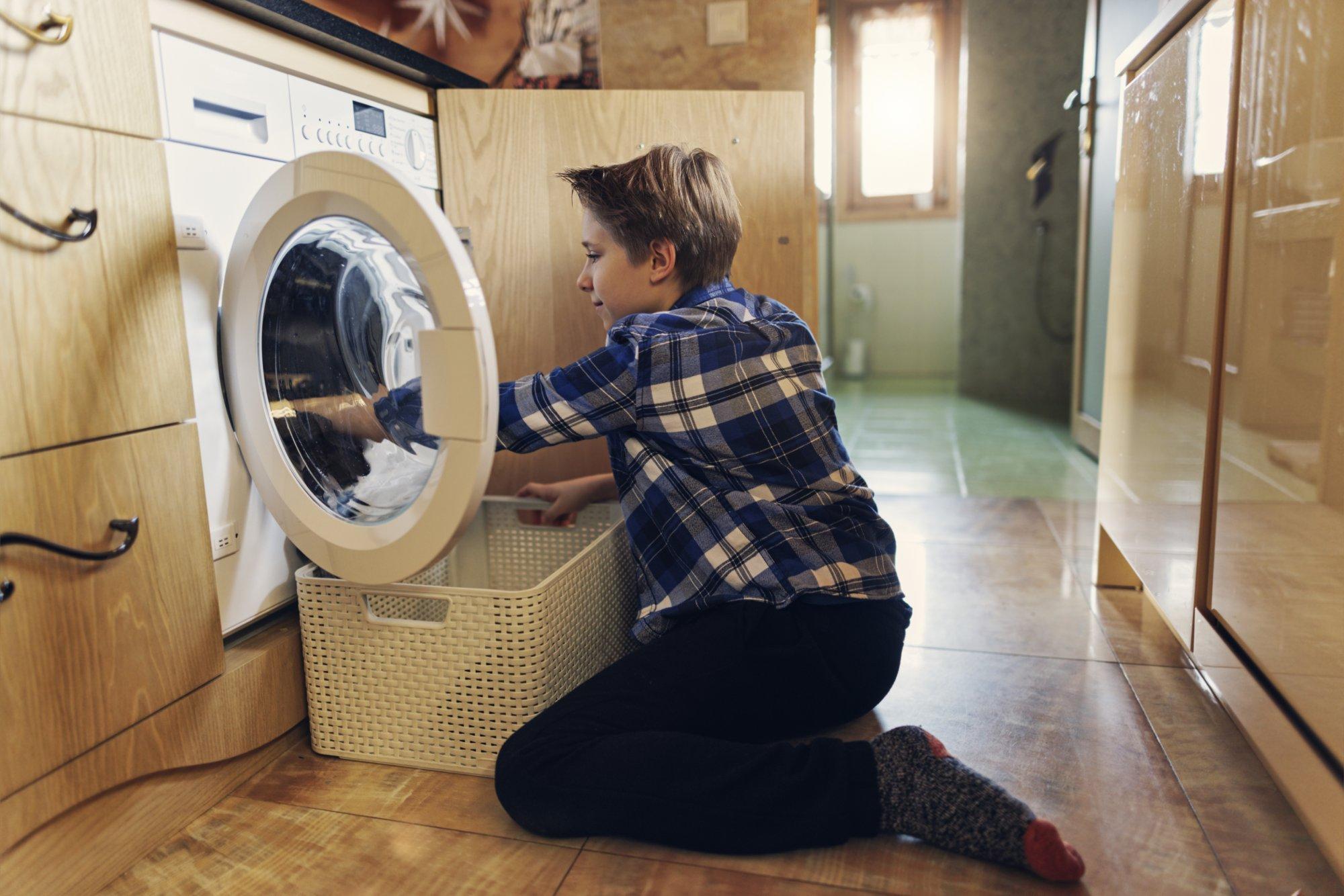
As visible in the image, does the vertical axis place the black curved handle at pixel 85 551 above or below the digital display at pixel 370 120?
below

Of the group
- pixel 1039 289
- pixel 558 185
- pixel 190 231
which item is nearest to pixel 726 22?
pixel 558 185

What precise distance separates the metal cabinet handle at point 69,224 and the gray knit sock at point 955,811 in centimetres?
91

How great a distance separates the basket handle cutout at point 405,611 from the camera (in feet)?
3.71

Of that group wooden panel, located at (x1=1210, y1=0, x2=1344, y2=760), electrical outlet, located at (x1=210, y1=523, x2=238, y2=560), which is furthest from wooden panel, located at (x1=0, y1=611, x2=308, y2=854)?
wooden panel, located at (x1=1210, y1=0, x2=1344, y2=760)

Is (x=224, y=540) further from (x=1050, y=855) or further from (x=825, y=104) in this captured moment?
(x=825, y=104)

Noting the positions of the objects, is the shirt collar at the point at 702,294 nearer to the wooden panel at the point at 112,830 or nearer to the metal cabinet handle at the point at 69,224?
the metal cabinet handle at the point at 69,224

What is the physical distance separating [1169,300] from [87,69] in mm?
1343

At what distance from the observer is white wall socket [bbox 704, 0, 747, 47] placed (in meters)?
1.92

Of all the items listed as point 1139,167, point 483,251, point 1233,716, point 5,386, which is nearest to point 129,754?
point 5,386

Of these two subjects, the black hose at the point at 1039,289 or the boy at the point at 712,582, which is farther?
the black hose at the point at 1039,289

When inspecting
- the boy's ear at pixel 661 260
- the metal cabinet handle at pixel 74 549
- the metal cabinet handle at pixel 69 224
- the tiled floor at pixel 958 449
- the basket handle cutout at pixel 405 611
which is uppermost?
the metal cabinet handle at pixel 69 224

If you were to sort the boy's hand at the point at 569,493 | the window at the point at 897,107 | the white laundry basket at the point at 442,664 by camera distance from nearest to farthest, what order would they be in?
the white laundry basket at the point at 442,664, the boy's hand at the point at 569,493, the window at the point at 897,107

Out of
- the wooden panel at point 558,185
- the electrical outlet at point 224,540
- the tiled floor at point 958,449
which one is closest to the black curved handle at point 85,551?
the electrical outlet at point 224,540

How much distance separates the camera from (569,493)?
140 centimetres
